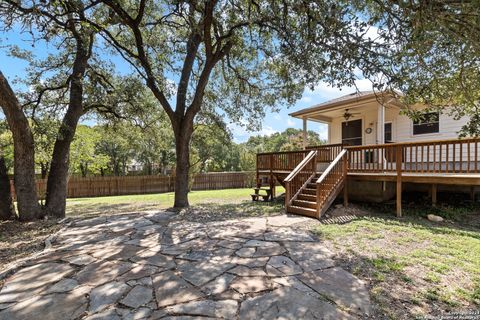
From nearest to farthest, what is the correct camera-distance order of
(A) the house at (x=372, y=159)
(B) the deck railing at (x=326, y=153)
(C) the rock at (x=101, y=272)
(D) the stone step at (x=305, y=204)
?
(C) the rock at (x=101, y=272)
(A) the house at (x=372, y=159)
(D) the stone step at (x=305, y=204)
(B) the deck railing at (x=326, y=153)

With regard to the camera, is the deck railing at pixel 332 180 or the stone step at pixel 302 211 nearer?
the stone step at pixel 302 211

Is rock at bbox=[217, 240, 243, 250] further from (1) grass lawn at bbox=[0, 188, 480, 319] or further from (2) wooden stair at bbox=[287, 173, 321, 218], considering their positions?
(2) wooden stair at bbox=[287, 173, 321, 218]

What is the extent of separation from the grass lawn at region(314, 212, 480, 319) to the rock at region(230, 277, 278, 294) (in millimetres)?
1095

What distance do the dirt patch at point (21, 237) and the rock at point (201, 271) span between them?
2.46 metres

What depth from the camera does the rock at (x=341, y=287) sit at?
252 centimetres

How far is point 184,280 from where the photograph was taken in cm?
297

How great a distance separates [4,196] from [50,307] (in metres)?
4.93

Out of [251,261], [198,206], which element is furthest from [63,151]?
[251,261]

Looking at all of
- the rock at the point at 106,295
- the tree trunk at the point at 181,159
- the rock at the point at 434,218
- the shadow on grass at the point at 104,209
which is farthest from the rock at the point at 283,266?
the shadow on grass at the point at 104,209

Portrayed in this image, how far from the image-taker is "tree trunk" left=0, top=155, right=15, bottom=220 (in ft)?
18.9

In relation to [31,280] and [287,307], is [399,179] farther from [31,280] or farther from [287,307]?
[31,280]

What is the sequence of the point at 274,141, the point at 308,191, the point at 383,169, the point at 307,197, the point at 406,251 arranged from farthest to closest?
the point at 274,141, the point at 308,191, the point at 307,197, the point at 383,169, the point at 406,251

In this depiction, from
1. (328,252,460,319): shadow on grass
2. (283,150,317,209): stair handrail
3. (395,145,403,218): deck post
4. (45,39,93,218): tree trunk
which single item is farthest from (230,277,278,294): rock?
(45,39,93,218): tree trunk

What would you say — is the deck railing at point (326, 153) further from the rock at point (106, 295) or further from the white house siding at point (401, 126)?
the rock at point (106, 295)
